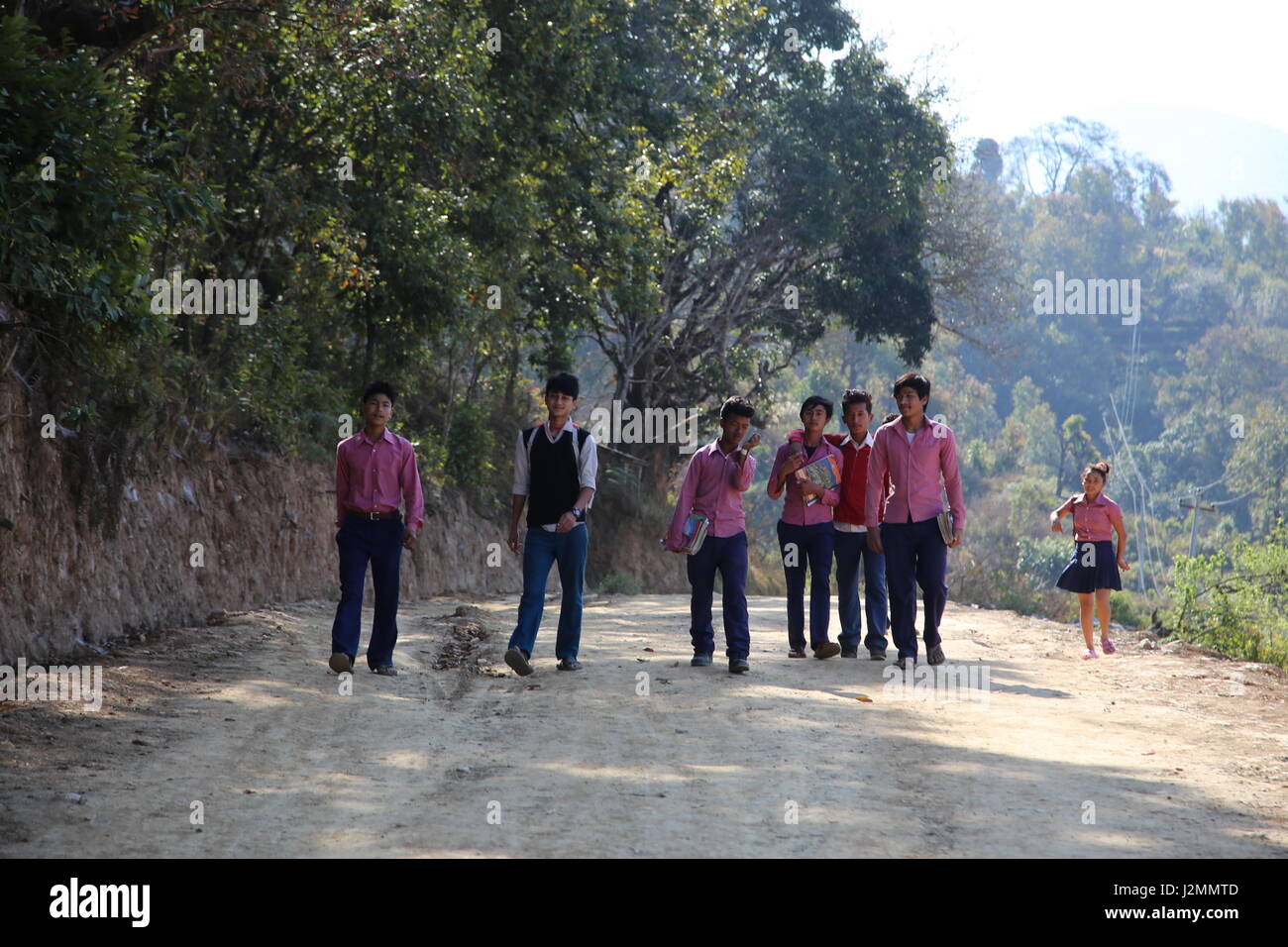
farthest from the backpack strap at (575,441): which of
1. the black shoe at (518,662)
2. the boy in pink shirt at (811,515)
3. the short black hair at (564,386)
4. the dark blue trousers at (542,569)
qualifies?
the boy in pink shirt at (811,515)

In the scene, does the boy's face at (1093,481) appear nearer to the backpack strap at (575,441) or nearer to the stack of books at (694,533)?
the stack of books at (694,533)

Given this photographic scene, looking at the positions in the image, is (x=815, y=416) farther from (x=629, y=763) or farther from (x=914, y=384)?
(x=629, y=763)

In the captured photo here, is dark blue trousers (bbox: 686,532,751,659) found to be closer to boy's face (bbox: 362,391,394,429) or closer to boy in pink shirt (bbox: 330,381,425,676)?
boy in pink shirt (bbox: 330,381,425,676)

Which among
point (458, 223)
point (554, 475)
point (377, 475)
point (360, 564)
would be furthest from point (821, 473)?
point (458, 223)

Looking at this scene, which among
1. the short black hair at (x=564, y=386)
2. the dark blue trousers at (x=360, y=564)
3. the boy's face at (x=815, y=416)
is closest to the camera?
the short black hair at (x=564, y=386)

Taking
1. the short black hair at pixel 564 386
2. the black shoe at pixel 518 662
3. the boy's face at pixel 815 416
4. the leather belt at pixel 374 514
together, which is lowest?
the black shoe at pixel 518 662

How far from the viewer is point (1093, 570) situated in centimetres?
1327

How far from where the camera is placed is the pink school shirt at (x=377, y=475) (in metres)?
9.77

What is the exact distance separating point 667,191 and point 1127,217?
90560mm

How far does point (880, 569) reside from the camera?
1120 centimetres

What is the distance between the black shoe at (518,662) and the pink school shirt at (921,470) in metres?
2.89

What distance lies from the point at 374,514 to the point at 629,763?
356cm

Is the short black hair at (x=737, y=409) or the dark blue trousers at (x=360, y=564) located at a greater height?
the short black hair at (x=737, y=409)

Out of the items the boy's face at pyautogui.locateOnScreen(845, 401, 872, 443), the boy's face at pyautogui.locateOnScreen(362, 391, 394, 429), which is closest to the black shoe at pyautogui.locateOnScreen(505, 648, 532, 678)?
the boy's face at pyautogui.locateOnScreen(362, 391, 394, 429)
